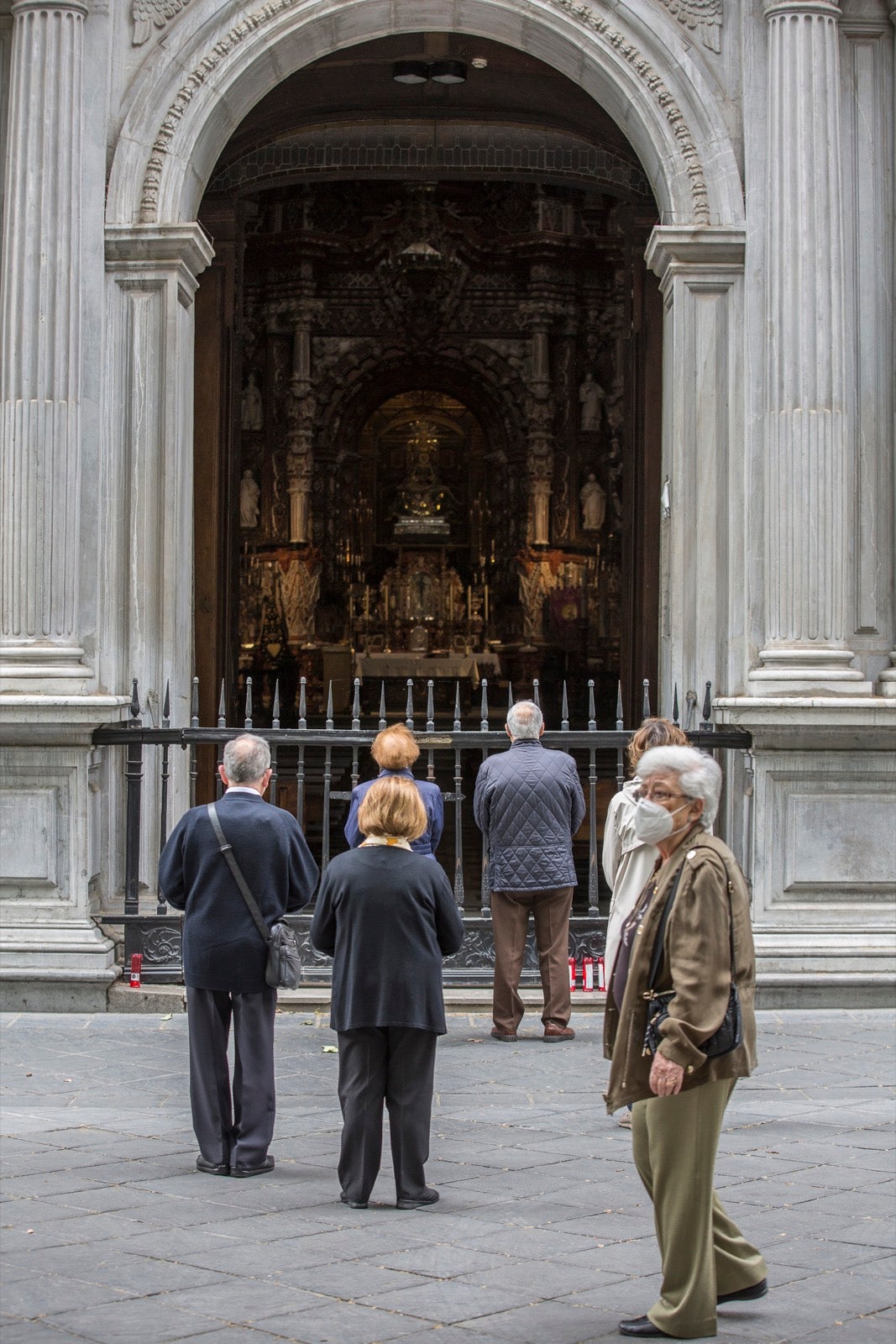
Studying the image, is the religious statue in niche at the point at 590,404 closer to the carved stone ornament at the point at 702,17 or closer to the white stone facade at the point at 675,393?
the white stone facade at the point at 675,393

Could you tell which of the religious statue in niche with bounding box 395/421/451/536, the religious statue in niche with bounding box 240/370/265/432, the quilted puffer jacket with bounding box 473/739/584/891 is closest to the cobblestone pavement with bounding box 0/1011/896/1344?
the quilted puffer jacket with bounding box 473/739/584/891

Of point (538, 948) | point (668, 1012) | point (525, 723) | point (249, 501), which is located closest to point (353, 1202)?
point (668, 1012)

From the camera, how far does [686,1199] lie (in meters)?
4.77

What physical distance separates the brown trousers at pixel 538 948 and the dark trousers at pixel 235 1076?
103 inches

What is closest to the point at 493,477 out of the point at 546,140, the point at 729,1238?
the point at 546,140

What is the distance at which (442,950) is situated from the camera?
635cm

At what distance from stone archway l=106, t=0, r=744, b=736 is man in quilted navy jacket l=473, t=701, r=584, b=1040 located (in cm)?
194

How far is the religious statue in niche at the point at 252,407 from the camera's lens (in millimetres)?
24047

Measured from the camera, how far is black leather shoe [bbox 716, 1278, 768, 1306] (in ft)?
16.7

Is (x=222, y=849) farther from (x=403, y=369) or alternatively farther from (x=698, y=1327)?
(x=403, y=369)

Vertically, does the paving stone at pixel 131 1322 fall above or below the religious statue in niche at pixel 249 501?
below

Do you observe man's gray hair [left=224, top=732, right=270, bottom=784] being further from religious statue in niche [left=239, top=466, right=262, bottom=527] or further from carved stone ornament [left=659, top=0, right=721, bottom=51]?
religious statue in niche [left=239, top=466, right=262, bottom=527]

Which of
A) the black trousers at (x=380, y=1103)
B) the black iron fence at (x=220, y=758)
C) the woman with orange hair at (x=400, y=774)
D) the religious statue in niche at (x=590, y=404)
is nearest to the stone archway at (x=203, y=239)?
the black iron fence at (x=220, y=758)

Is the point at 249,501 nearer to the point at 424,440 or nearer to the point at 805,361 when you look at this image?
the point at 424,440
